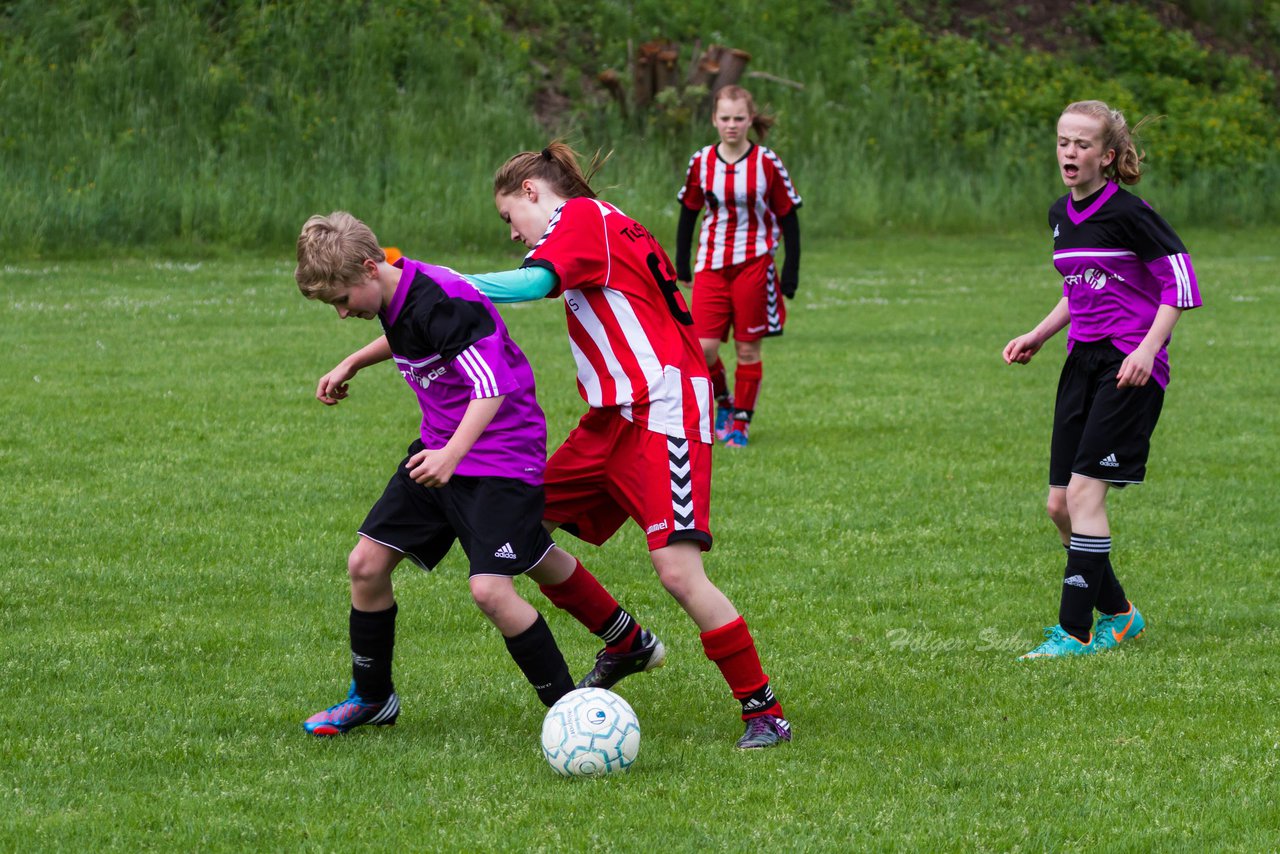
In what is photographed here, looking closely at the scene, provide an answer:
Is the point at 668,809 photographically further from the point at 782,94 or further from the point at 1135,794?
the point at 782,94

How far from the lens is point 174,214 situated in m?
20.6

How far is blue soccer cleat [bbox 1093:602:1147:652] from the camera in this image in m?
6.07

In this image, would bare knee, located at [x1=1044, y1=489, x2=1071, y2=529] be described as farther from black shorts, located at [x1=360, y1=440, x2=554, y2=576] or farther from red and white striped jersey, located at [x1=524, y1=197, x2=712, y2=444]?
black shorts, located at [x1=360, y1=440, x2=554, y2=576]

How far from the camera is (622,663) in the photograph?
17.5 feet

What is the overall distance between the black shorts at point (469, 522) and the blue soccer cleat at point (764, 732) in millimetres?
791

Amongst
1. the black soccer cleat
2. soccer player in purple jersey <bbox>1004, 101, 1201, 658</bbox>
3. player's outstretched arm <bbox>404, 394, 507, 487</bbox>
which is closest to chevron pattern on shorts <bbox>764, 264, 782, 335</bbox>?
soccer player in purple jersey <bbox>1004, 101, 1201, 658</bbox>

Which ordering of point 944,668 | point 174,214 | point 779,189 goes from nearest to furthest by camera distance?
point 944,668 < point 779,189 < point 174,214

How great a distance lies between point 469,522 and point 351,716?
2.46ft

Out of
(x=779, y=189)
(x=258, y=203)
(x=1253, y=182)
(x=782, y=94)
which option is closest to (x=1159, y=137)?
(x=1253, y=182)

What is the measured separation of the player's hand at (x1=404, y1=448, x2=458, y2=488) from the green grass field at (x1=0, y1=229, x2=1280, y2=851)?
2.64 feet

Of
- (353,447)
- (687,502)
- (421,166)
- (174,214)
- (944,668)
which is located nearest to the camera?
(687,502)

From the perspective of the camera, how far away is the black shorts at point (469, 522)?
4.66m

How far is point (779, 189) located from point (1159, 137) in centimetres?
1851

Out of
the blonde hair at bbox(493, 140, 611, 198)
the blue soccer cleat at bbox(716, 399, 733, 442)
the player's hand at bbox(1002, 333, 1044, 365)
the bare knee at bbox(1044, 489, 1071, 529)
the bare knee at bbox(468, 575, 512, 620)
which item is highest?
the blonde hair at bbox(493, 140, 611, 198)
